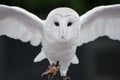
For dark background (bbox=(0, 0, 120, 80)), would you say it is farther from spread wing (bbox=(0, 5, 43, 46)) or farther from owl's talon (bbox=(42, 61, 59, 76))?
owl's talon (bbox=(42, 61, 59, 76))

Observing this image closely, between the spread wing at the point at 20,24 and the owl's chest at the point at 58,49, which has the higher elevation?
the spread wing at the point at 20,24

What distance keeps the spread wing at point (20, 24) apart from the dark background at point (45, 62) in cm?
122

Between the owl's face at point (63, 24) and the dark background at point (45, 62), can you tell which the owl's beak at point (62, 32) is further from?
A: the dark background at point (45, 62)

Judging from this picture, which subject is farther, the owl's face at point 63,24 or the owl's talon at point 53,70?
the owl's talon at point 53,70

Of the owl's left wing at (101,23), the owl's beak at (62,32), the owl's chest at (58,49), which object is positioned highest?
the owl's left wing at (101,23)

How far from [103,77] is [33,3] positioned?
0.53 m

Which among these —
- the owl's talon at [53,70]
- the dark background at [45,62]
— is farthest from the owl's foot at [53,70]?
the dark background at [45,62]

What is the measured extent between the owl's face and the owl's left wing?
6.4 inches

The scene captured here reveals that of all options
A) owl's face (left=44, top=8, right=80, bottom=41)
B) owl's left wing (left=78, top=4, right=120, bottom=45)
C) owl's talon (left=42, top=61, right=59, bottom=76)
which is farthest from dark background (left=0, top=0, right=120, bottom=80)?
owl's face (left=44, top=8, right=80, bottom=41)

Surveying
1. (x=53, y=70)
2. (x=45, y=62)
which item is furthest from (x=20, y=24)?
(x=45, y=62)

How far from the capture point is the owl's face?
2.81 metres

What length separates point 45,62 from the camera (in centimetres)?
437

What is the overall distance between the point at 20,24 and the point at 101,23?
306 millimetres

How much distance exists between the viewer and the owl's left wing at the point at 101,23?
304 centimetres
